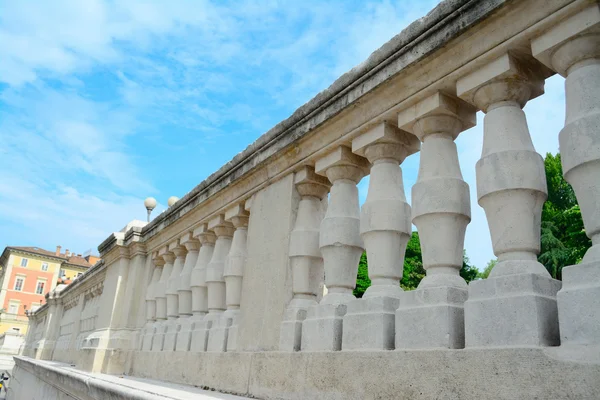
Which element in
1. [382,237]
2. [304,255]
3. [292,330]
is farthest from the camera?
[304,255]

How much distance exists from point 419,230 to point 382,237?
322 mm

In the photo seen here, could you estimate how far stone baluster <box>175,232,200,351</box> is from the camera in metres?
5.12

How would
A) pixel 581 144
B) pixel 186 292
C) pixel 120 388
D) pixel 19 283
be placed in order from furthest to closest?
1. pixel 19 283
2. pixel 186 292
3. pixel 120 388
4. pixel 581 144

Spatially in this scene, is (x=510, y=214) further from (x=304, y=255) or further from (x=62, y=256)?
(x=62, y=256)

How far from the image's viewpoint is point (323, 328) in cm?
318

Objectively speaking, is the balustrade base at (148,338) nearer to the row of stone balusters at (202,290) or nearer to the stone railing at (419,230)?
A: the row of stone balusters at (202,290)

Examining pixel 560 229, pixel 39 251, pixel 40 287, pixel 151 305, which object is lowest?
pixel 151 305

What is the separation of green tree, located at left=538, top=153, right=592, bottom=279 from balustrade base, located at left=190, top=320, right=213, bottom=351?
22.6 metres

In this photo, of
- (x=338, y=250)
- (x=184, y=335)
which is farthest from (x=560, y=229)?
(x=338, y=250)

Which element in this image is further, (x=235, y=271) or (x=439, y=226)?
(x=235, y=271)

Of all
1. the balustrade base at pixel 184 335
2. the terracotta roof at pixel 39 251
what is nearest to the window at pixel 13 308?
the terracotta roof at pixel 39 251

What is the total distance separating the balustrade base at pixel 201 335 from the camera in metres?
4.70

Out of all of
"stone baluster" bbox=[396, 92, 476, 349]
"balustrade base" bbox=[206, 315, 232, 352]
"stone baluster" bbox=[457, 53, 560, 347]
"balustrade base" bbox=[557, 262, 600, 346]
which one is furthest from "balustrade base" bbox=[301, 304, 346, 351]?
"balustrade base" bbox=[557, 262, 600, 346]

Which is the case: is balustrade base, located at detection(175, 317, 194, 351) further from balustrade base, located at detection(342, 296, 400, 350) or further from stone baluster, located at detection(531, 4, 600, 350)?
stone baluster, located at detection(531, 4, 600, 350)
